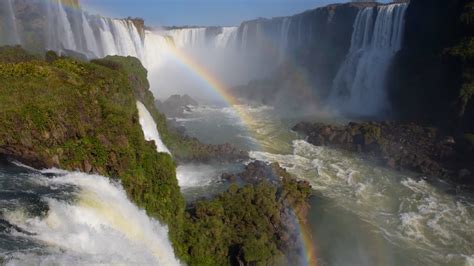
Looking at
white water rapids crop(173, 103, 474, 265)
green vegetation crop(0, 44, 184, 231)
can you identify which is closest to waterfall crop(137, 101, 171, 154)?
white water rapids crop(173, 103, 474, 265)

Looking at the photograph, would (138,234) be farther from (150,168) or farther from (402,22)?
(402,22)

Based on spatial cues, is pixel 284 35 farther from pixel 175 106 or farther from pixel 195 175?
pixel 195 175

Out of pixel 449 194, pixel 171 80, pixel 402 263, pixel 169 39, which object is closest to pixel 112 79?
pixel 402 263

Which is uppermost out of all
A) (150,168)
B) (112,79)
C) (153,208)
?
(112,79)

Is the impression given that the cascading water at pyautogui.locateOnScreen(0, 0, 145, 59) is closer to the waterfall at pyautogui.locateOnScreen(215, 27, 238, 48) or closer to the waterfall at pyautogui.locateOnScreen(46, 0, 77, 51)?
the waterfall at pyautogui.locateOnScreen(46, 0, 77, 51)

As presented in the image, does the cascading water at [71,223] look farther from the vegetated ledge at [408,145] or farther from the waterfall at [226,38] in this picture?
the waterfall at [226,38]
